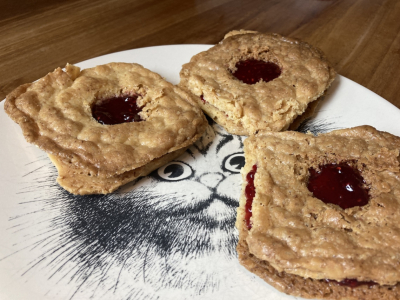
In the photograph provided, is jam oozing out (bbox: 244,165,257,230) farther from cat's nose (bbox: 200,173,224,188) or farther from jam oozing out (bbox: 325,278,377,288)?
jam oozing out (bbox: 325,278,377,288)

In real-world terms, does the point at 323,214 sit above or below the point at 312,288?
above

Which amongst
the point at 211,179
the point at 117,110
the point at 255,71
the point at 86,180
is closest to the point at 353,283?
the point at 211,179

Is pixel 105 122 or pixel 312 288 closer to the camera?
pixel 312 288

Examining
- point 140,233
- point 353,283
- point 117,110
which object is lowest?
point 353,283

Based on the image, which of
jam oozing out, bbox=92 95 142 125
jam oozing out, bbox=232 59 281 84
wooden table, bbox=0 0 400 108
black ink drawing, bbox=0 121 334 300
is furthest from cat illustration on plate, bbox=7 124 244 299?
wooden table, bbox=0 0 400 108

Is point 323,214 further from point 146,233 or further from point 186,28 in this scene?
point 186,28

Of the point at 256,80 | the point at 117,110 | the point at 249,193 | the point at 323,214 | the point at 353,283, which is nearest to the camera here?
the point at 353,283
